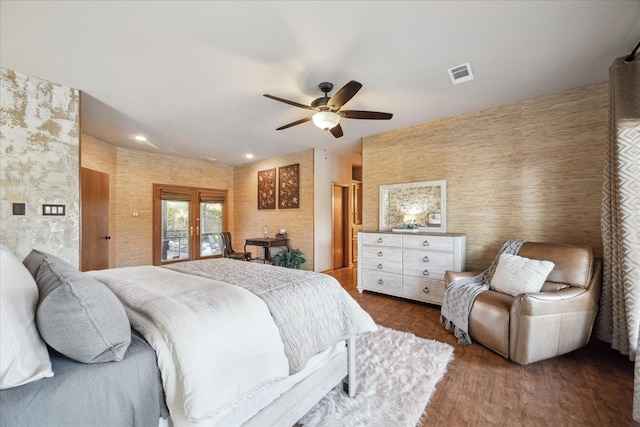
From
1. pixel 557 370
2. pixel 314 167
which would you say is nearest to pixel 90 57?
pixel 314 167

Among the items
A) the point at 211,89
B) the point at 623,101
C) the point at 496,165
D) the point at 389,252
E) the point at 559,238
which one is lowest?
the point at 389,252

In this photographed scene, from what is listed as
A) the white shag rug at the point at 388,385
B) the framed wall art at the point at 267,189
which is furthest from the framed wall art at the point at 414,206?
the framed wall art at the point at 267,189

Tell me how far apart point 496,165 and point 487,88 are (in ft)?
3.28

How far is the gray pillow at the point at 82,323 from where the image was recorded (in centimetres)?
84

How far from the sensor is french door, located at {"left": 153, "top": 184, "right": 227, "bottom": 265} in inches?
236

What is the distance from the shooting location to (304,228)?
570 cm

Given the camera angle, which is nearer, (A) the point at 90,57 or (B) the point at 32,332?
(B) the point at 32,332

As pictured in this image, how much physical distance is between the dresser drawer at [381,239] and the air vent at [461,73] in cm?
204

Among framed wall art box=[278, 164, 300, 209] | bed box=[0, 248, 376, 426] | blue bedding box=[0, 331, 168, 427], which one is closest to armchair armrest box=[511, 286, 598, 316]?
bed box=[0, 248, 376, 426]

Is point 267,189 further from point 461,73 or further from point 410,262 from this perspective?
point 461,73

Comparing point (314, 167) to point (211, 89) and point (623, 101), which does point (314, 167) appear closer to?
point (211, 89)

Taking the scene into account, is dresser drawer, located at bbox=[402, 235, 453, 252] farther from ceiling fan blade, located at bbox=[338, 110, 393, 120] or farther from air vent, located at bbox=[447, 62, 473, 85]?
air vent, located at bbox=[447, 62, 473, 85]

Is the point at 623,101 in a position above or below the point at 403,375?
A: above

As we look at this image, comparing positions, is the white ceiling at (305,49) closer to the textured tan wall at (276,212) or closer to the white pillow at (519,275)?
the white pillow at (519,275)
